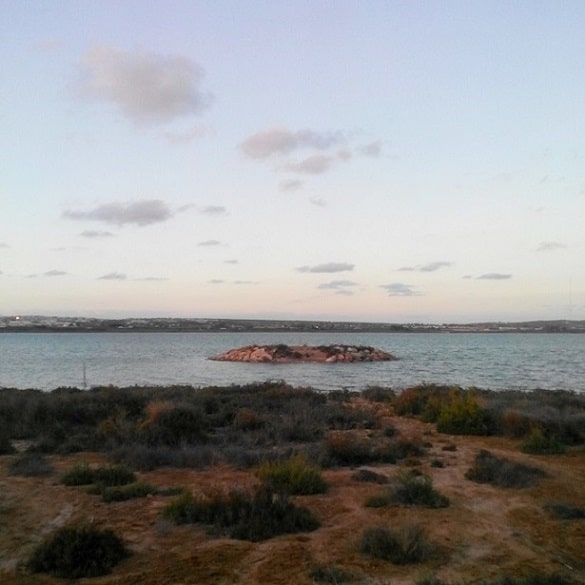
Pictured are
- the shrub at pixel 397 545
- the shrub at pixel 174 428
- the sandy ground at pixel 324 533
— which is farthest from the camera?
the shrub at pixel 174 428

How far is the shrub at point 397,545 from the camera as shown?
789cm

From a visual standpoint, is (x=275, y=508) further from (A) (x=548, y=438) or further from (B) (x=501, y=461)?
(A) (x=548, y=438)

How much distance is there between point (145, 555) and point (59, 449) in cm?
824

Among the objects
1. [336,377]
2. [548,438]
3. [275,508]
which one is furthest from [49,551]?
[336,377]

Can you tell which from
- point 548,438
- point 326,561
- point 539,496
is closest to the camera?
point 326,561

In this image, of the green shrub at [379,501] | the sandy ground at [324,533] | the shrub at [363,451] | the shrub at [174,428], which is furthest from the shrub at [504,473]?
the shrub at [174,428]

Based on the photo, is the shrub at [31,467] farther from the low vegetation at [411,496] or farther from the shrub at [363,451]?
the low vegetation at [411,496]

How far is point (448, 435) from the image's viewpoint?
61.1 feet

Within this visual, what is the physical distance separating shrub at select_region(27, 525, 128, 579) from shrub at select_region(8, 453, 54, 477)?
5.10m

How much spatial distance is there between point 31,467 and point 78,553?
591cm

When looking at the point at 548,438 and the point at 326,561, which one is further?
the point at 548,438

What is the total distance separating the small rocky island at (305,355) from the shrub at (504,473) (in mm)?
55174

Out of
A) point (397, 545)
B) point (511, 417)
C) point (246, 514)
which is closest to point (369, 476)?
point (246, 514)

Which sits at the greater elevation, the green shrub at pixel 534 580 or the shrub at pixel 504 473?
the green shrub at pixel 534 580
